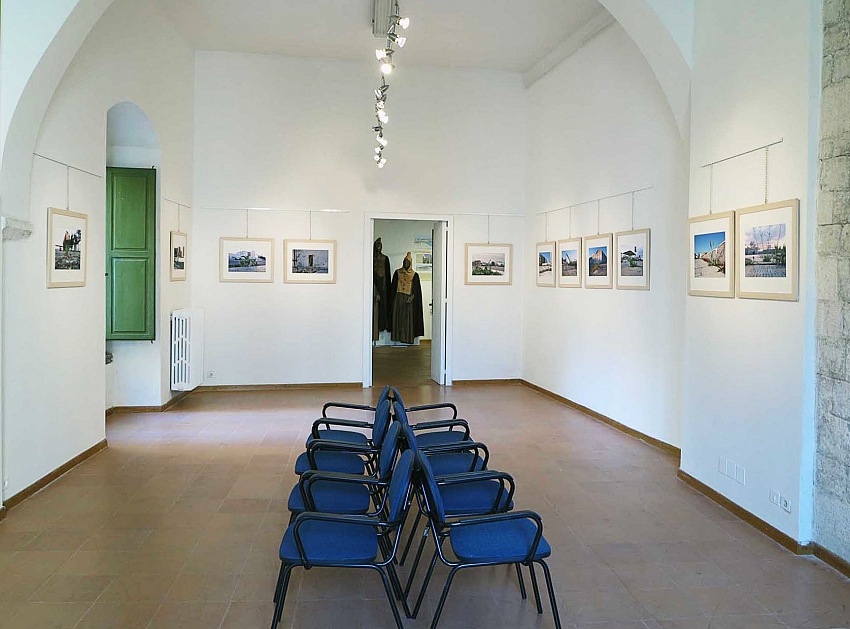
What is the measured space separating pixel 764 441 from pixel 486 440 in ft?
9.67

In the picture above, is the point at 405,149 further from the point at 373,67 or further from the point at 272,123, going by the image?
the point at 272,123

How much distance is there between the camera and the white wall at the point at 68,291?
4715 millimetres

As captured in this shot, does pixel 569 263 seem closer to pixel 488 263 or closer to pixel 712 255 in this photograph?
pixel 488 263

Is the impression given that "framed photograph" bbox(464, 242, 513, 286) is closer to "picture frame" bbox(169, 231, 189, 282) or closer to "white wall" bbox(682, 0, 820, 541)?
"picture frame" bbox(169, 231, 189, 282)

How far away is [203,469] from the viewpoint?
5605 millimetres

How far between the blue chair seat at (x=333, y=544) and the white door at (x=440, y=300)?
279 inches

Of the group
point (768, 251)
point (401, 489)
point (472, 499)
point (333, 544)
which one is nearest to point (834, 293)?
point (768, 251)

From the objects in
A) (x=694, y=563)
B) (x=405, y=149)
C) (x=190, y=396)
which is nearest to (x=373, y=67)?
(x=405, y=149)

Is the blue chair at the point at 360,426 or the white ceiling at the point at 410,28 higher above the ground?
the white ceiling at the point at 410,28

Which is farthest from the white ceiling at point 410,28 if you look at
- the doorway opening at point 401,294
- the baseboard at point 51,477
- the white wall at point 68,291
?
the baseboard at point 51,477

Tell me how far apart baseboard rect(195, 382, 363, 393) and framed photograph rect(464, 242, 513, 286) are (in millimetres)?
2428

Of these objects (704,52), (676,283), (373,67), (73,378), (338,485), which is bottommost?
(338,485)

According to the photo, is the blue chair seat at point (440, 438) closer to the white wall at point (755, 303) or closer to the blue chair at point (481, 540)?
the blue chair at point (481, 540)

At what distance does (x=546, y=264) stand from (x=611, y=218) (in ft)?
6.36
